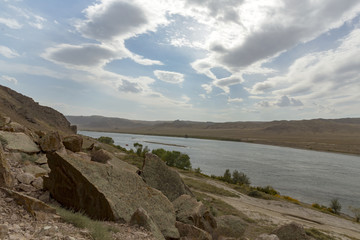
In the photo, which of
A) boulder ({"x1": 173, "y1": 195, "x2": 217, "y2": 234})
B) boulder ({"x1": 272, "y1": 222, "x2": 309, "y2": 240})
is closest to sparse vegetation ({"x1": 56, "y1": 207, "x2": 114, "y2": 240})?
boulder ({"x1": 173, "y1": 195, "x2": 217, "y2": 234})

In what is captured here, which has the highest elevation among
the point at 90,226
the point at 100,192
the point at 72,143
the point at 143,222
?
the point at 72,143

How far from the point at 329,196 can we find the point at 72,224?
3867 centimetres

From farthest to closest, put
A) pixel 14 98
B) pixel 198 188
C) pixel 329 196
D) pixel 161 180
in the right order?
pixel 14 98 → pixel 329 196 → pixel 198 188 → pixel 161 180

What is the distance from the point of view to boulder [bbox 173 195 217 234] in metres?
9.95

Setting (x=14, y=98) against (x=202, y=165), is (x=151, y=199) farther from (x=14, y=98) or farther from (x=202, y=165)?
(x=14, y=98)

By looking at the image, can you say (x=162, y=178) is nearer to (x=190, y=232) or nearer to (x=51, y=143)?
(x=190, y=232)

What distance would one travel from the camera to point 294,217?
2108cm

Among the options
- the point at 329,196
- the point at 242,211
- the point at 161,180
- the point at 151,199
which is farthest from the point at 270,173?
Answer: the point at 151,199

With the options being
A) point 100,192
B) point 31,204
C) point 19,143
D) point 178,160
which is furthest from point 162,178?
point 178,160

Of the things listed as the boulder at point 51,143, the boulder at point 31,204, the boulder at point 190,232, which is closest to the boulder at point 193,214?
the boulder at point 190,232

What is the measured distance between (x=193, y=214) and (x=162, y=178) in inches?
124

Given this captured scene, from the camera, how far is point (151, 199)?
30.6 ft

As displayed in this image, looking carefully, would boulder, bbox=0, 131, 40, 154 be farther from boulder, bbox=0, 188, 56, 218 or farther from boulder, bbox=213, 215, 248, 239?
boulder, bbox=213, 215, 248, 239

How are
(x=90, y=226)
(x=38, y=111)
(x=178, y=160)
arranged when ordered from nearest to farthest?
(x=90, y=226), (x=178, y=160), (x=38, y=111)
